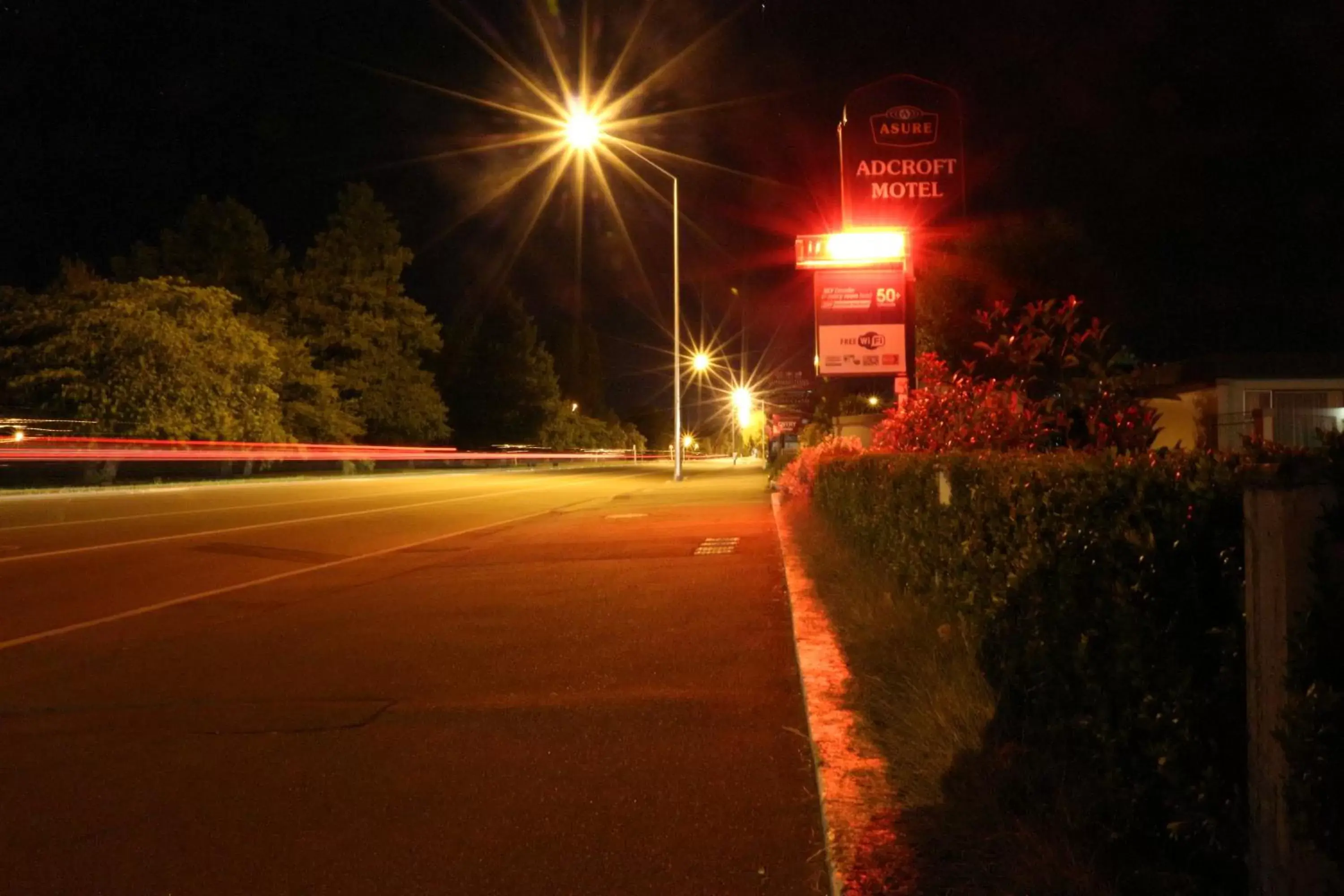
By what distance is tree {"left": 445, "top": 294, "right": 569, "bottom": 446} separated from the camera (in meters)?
86.4

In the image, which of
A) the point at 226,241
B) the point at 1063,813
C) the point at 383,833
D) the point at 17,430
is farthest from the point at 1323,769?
the point at 226,241

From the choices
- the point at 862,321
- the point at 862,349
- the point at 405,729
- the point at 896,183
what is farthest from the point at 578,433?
the point at 405,729

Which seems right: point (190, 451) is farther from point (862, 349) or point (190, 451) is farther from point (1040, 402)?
point (1040, 402)

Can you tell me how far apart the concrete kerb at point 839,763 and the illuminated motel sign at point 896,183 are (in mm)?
7199

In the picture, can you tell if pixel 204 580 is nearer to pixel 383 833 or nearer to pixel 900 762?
pixel 383 833

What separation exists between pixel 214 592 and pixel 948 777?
1007 cm

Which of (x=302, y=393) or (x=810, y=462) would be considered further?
(x=302, y=393)

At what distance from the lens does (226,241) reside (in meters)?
51.5

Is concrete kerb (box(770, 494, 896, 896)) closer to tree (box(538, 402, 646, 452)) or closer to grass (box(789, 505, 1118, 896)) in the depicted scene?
grass (box(789, 505, 1118, 896))

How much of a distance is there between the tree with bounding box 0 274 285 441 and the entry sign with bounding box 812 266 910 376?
1190 inches

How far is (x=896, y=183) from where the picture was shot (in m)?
14.2

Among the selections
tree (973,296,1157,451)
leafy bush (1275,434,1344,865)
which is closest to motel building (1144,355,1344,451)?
tree (973,296,1157,451)

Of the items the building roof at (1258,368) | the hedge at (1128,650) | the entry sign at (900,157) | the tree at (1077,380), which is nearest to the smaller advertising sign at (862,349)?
the entry sign at (900,157)

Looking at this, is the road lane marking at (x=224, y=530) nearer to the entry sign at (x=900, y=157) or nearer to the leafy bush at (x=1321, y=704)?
the entry sign at (x=900, y=157)
